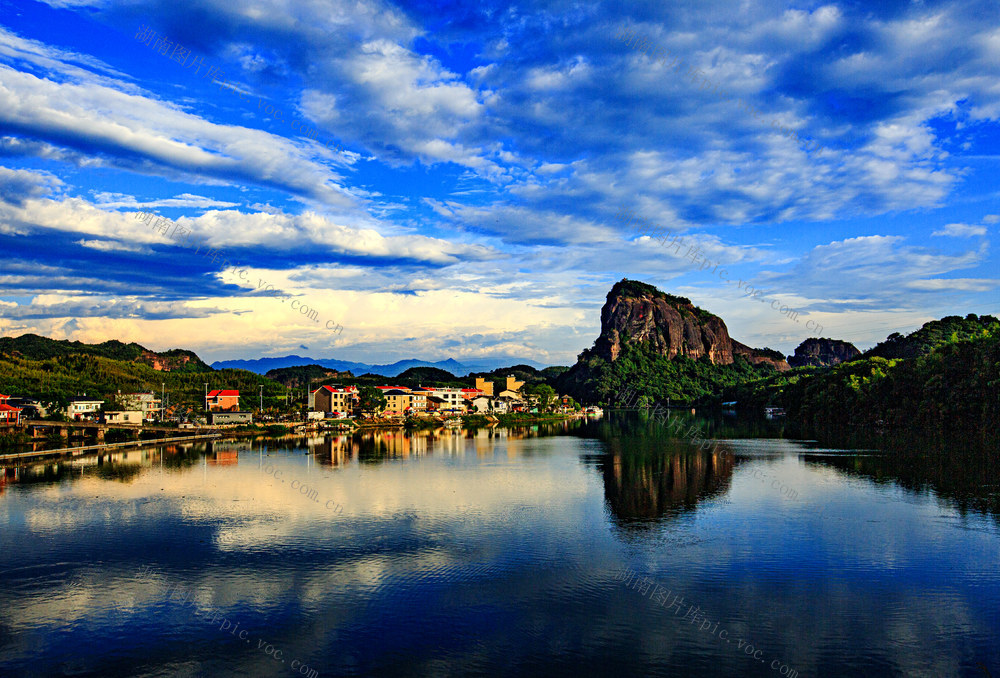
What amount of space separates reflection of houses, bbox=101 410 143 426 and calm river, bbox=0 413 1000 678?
170ft

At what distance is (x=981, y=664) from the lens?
48.4 ft

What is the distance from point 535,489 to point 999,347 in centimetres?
5745

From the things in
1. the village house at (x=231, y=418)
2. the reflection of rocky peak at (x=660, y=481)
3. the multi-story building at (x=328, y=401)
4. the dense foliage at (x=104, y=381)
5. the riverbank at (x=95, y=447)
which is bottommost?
the reflection of rocky peak at (x=660, y=481)

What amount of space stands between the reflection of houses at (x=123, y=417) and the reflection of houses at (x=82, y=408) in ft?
5.08

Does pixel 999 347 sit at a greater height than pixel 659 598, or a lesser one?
greater

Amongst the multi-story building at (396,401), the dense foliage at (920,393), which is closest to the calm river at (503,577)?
the dense foliage at (920,393)

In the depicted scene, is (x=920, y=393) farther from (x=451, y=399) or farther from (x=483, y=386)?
(x=483, y=386)

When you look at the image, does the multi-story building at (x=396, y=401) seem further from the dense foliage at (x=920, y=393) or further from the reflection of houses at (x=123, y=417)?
the dense foliage at (x=920, y=393)

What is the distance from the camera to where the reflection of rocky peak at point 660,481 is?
1291 inches

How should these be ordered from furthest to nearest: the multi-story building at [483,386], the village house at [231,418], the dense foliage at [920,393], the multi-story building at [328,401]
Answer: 1. the multi-story building at [483,386]
2. the multi-story building at [328,401]
3. the village house at [231,418]
4. the dense foliage at [920,393]

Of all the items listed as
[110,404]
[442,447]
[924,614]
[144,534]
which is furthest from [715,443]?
[110,404]

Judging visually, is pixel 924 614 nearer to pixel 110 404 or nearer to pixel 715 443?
pixel 715 443

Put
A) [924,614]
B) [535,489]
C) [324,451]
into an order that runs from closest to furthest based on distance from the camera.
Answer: [924,614] → [535,489] → [324,451]

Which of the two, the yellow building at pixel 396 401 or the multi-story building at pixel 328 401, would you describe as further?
the yellow building at pixel 396 401
